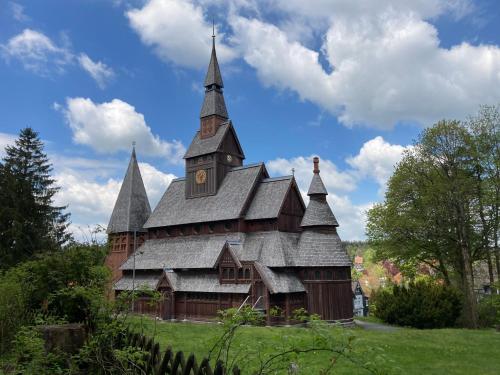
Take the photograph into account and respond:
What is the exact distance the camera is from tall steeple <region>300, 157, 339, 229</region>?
106 feet

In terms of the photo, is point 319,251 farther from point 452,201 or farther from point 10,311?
point 10,311

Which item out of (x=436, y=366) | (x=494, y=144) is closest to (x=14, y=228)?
(x=436, y=366)

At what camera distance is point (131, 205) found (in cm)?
4484

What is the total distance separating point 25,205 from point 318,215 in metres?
22.9

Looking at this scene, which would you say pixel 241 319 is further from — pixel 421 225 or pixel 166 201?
pixel 166 201

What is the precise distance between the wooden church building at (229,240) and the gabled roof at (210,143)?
0.10 meters

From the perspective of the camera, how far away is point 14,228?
104 ft

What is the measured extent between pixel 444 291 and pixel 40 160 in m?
33.9

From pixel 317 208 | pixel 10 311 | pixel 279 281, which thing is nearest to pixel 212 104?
pixel 317 208

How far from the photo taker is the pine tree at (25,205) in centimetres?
3219

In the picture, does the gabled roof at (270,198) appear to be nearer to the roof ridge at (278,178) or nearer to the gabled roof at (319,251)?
the roof ridge at (278,178)

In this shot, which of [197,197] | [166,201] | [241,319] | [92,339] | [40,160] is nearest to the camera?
[241,319]

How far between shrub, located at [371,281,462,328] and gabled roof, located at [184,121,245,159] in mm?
19088

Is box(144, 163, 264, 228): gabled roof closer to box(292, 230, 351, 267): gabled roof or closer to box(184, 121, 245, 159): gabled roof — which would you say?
box(184, 121, 245, 159): gabled roof
